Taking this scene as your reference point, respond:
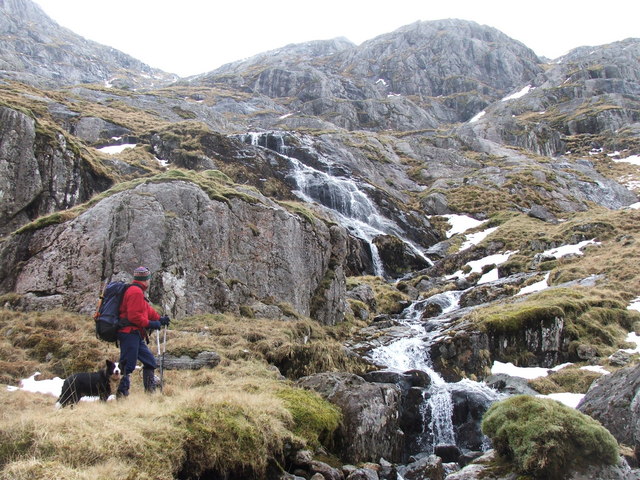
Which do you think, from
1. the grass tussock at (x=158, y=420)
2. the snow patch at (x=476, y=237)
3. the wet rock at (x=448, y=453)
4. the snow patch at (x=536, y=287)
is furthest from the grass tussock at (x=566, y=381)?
the snow patch at (x=476, y=237)

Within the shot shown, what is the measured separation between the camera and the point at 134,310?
799 cm

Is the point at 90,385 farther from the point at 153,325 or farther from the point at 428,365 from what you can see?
the point at 428,365

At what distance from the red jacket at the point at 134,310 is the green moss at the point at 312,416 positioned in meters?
3.22

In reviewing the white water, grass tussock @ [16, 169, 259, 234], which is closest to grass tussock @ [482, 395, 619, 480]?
the white water

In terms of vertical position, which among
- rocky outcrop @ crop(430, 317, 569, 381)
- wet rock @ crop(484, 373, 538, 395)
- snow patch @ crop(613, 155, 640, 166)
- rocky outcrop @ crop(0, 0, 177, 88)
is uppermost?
rocky outcrop @ crop(0, 0, 177, 88)

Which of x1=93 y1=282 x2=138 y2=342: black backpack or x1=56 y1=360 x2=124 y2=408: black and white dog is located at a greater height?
x1=93 y1=282 x2=138 y2=342: black backpack

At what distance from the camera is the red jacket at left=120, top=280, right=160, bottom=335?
314 inches

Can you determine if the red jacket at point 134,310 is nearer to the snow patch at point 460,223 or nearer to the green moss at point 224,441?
the green moss at point 224,441

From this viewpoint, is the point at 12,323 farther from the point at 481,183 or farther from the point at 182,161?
the point at 481,183

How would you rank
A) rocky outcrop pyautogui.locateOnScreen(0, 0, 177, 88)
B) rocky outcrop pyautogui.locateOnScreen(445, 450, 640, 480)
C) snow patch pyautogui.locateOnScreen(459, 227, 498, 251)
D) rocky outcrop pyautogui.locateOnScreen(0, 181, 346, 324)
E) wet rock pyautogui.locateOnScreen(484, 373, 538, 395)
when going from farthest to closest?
rocky outcrop pyautogui.locateOnScreen(0, 0, 177, 88) < snow patch pyautogui.locateOnScreen(459, 227, 498, 251) < rocky outcrop pyautogui.locateOnScreen(0, 181, 346, 324) < wet rock pyautogui.locateOnScreen(484, 373, 538, 395) < rocky outcrop pyautogui.locateOnScreen(445, 450, 640, 480)

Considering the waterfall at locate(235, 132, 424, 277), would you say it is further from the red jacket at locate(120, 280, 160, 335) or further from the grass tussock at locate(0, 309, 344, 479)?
the red jacket at locate(120, 280, 160, 335)

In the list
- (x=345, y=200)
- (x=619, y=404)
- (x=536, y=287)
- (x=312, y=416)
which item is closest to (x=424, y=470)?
(x=312, y=416)

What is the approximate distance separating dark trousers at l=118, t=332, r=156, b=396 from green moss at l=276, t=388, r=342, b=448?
8.69 feet

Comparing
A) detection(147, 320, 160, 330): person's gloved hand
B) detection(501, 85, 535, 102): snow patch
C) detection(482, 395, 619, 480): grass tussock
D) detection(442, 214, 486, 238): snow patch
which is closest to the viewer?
detection(482, 395, 619, 480): grass tussock
